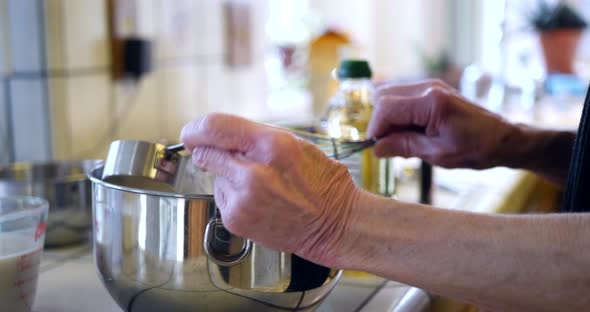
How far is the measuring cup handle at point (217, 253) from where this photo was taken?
20.0 inches

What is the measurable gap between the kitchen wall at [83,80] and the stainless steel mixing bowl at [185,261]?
53 centimetres

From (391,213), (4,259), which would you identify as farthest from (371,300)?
(4,259)

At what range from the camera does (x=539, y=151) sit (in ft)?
2.84

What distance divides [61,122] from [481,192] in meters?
0.69

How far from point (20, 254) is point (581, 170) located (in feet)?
1.69

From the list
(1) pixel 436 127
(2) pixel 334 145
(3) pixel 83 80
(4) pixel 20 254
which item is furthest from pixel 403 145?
(3) pixel 83 80

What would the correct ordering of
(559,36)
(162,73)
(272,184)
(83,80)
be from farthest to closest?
(559,36) → (162,73) → (83,80) → (272,184)

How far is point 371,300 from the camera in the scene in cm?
68

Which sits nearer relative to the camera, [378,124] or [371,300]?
[371,300]

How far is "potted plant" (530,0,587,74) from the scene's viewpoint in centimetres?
240

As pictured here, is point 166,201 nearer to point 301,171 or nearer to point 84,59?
point 301,171

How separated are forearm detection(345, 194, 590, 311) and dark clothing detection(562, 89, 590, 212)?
0.46 ft

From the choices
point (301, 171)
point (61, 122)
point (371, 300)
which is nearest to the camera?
point (301, 171)

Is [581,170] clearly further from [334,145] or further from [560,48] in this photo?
[560,48]
